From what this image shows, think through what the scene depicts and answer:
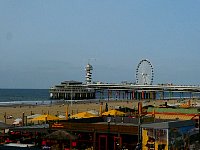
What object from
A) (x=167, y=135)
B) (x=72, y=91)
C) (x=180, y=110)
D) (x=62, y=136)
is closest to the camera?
(x=167, y=135)

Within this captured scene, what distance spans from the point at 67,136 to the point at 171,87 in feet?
352

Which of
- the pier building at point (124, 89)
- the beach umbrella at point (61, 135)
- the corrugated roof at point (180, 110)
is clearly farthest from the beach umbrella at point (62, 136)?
the pier building at point (124, 89)

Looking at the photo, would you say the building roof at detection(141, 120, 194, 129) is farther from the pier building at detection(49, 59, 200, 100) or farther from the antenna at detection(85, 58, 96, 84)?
the antenna at detection(85, 58, 96, 84)

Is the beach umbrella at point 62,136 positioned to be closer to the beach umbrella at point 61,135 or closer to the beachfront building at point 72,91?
the beach umbrella at point 61,135

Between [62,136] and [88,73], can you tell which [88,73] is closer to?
[88,73]

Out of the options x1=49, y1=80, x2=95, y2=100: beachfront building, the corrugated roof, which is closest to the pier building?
x1=49, y1=80, x2=95, y2=100: beachfront building

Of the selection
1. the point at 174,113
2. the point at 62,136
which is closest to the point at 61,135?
the point at 62,136

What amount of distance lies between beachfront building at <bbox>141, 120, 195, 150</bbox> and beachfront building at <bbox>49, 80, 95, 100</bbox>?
11134 cm

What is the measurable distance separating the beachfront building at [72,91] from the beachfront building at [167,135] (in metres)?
111

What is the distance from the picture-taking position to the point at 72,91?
128 metres

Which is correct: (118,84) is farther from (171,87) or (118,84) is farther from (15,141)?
A: (15,141)

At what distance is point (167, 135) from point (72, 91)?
11265 cm

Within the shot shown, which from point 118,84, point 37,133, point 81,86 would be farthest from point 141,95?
point 37,133

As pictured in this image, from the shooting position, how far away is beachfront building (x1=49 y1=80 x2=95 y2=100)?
129 m
